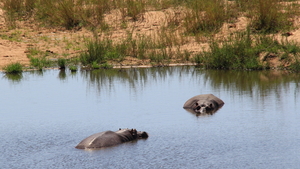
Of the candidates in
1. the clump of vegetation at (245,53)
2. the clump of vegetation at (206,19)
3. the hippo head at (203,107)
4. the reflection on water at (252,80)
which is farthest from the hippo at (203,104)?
the clump of vegetation at (206,19)

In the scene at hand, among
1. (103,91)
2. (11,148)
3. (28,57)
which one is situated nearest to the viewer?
(11,148)

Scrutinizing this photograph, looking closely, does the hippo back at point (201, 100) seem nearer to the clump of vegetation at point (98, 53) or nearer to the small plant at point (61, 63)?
the clump of vegetation at point (98, 53)

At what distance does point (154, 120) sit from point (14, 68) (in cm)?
724

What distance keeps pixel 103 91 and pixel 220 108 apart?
2999 mm

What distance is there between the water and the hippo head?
245 mm

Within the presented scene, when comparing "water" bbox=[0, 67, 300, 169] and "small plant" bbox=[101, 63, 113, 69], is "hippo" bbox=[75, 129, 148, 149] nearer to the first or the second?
"water" bbox=[0, 67, 300, 169]

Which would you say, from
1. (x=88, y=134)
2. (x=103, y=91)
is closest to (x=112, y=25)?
(x=103, y=91)

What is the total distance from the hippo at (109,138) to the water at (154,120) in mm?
145

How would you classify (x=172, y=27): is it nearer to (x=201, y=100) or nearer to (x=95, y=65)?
(x=95, y=65)

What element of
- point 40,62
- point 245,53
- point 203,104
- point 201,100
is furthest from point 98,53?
point 203,104

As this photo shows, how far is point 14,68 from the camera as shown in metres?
14.7

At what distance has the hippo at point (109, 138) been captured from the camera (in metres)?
7.18

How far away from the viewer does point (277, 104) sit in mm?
9609

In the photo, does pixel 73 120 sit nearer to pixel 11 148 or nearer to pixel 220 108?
pixel 11 148
